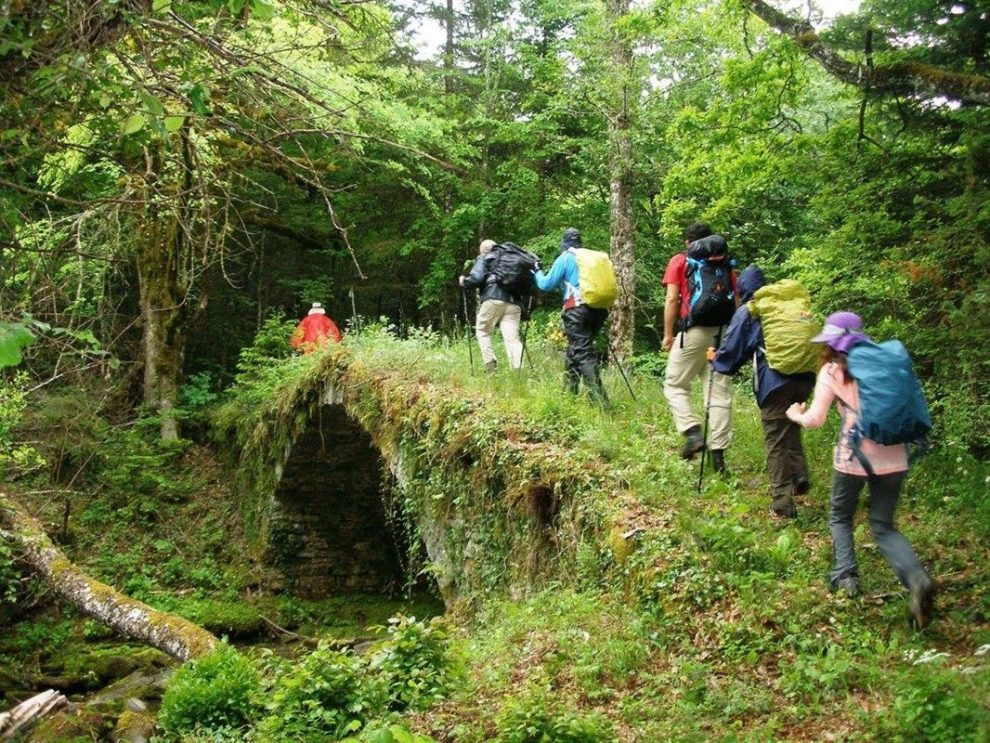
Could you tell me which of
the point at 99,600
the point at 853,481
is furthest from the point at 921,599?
the point at 99,600

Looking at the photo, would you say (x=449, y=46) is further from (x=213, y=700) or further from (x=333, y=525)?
(x=213, y=700)

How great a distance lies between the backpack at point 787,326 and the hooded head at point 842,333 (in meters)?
0.95

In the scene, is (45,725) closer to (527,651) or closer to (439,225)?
(527,651)

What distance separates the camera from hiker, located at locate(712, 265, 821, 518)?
5828mm

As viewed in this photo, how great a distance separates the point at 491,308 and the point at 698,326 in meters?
3.09

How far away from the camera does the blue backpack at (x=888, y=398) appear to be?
4.39 m

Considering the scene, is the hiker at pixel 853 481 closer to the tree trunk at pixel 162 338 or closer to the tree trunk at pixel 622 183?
the tree trunk at pixel 622 183

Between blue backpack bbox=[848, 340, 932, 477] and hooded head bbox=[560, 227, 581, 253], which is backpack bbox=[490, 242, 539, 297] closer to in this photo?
hooded head bbox=[560, 227, 581, 253]

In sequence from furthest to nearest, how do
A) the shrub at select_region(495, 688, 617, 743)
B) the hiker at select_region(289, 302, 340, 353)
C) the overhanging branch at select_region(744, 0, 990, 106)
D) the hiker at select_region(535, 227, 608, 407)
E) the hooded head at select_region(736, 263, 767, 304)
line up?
the hiker at select_region(289, 302, 340, 353), the hiker at select_region(535, 227, 608, 407), the hooded head at select_region(736, 263, 767, 304), the overhanging branch at select_region(744, 0, 990, 106), the shrub at select_region(495, 688, 617, 743)

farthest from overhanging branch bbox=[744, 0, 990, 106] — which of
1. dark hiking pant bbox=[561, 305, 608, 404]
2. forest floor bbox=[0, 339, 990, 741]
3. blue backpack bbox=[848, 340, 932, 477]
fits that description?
dark hiking pant bbox=[561, 305, 608, 404]

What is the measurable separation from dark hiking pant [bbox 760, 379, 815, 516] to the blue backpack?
52.6 inches

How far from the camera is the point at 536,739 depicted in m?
4.03

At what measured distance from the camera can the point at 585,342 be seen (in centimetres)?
809

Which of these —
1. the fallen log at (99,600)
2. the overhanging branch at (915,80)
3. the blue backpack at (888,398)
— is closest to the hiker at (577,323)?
the overhanging branch at (915,80)
